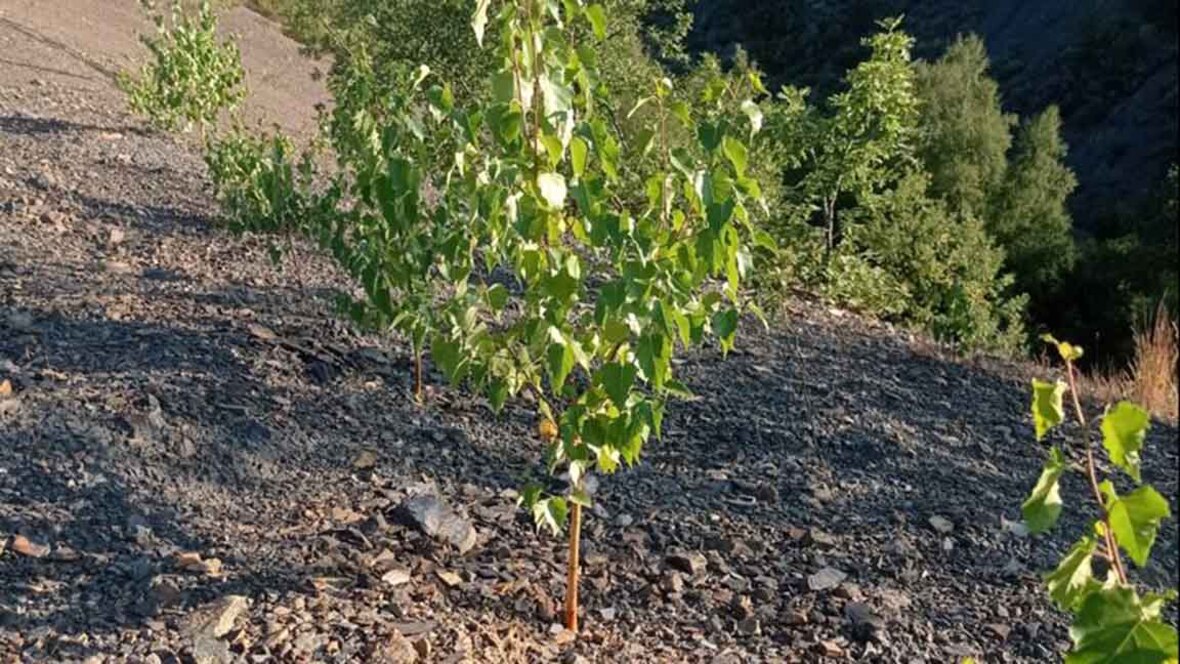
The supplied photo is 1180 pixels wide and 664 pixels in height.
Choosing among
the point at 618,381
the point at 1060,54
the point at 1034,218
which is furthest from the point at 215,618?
the point at 1060,54

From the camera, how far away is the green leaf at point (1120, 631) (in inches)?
49.2

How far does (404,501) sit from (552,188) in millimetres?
1406

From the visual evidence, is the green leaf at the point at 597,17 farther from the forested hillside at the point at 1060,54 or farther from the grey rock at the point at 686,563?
the forested hillside at the point at 1060,54

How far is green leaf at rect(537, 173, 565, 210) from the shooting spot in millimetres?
2148

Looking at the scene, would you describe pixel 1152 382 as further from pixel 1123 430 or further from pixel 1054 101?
pixel 1054 101

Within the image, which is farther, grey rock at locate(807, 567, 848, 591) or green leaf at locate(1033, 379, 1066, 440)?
grey rock at locate(807, 567, 848, 591)

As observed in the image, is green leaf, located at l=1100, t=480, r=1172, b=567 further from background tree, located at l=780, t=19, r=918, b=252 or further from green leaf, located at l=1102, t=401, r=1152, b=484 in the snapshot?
background tree, located at l=780, t=19, r=918, b=252

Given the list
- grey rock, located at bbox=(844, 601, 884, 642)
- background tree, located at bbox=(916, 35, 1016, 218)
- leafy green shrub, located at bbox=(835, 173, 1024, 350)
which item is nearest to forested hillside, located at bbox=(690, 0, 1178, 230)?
background tree, located at bbox=(916, 35, 1016, 218)

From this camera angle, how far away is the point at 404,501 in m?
3.28

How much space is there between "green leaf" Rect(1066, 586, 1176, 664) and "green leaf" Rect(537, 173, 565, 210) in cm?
116

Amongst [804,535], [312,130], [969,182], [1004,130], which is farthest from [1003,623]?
[1004,130]

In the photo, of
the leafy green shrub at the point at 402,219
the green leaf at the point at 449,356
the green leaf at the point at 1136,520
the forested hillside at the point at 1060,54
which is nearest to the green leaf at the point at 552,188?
the leafy green shrub at the point at 402,219

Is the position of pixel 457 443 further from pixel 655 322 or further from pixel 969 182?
pixel 969 182

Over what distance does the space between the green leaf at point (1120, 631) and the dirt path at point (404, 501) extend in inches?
61.5
